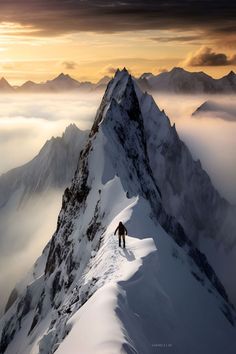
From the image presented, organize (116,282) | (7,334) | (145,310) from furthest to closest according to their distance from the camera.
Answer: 1. (7,334)
2. (116,282)
3. (145,310)

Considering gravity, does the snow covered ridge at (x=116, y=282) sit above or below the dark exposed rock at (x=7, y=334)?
above

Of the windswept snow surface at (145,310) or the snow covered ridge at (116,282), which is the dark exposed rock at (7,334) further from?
the windswept snow surface at (145,310)

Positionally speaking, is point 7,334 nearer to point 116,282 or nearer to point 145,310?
point 116,282

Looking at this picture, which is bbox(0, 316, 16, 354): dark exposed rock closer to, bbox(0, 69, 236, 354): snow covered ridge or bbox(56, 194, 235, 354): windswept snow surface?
bbox(0, 69, 236, 354): snow covered ridge

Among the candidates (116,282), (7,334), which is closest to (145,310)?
(116,282)

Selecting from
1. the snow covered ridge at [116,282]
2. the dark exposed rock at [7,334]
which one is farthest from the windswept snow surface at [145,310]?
the dark exposed rock at [7,334]

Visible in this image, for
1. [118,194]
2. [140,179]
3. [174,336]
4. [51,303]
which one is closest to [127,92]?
[140,179]

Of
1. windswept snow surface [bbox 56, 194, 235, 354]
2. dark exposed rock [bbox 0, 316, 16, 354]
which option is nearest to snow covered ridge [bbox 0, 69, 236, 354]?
windswept snow surface [bbox 56, 194, 235, 354]

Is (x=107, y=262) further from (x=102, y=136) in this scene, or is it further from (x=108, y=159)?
(x=102, y=136)
